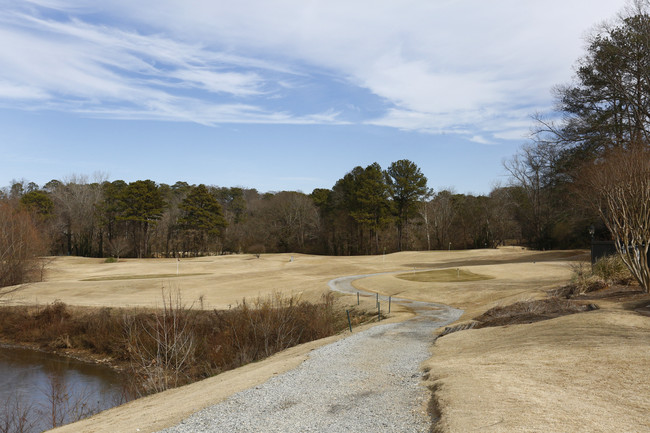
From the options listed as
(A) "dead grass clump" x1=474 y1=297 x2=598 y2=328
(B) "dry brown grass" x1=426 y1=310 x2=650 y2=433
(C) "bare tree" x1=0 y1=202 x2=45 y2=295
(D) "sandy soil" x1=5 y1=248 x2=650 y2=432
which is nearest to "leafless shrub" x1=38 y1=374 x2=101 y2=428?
(D) "sandy soil" x1=5 y1=248 x2=650 y2=432

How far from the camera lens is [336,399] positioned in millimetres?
8719

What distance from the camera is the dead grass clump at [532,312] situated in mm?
15852

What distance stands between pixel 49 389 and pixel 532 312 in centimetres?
1884

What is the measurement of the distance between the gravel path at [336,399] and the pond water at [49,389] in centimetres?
746

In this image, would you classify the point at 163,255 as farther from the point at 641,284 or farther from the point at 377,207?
the point at 641,284

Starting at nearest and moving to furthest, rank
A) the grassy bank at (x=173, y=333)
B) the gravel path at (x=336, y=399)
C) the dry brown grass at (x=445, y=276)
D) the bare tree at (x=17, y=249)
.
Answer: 1. the gravel path at (x=336, y=399)
2. the grassy bank at (x=173, y=333)
3. the dry brown grass at (x=445, y=276)
4. the bare tree at (x=17, y=249)

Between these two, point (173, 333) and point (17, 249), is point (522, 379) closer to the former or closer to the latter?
point (173, 333)

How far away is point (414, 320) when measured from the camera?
68.8ft

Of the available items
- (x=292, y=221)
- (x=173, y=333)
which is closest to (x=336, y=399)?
(x=173, y=333)

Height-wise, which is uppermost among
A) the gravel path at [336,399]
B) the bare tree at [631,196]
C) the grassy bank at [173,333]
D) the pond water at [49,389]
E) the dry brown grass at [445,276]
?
the bare tree at [631,196]

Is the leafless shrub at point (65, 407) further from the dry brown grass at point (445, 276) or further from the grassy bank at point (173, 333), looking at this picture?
the dry brown grass at point (445, 276)

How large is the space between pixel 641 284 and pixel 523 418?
14901 millimetres

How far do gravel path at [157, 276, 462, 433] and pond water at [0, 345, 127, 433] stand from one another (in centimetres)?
746

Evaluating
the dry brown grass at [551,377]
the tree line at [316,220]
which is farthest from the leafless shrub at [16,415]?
the tree line at [316,220]
